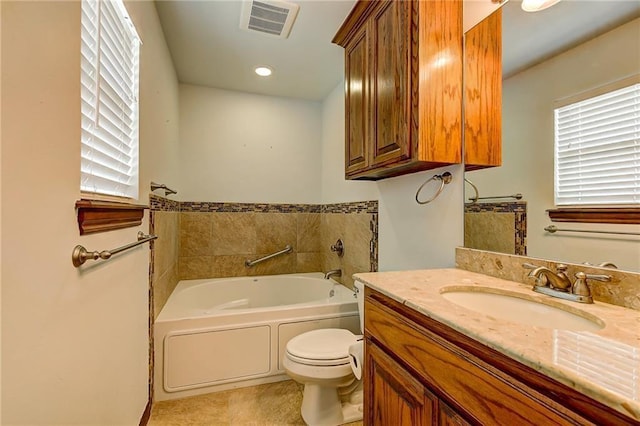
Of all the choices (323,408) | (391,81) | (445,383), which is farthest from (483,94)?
(323,408)

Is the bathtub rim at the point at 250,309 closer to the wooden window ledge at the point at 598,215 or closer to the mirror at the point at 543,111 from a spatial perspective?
the mirror at the point at 543,111

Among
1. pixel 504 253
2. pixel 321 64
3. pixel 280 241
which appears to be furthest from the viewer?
pixel 280 241

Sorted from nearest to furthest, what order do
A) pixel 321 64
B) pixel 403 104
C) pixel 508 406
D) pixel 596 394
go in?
pixel 596 394, pixel 508 406, pixel 403 104, pixel 321 64

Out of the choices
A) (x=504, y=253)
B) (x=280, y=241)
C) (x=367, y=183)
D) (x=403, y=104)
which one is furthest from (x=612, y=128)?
(x=280, y=241)

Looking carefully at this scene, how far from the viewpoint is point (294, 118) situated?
3.17 meters

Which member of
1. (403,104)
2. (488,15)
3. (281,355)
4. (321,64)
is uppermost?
(321,64)

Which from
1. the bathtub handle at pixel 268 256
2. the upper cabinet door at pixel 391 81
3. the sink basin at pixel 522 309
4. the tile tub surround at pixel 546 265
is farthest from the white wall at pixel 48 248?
the bathtub handle at pixel 268 256

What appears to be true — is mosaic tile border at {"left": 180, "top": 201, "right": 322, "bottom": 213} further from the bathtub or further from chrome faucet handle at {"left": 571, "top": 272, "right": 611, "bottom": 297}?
chrome faucet handle at {"left": 571, "top": 272, "right": 611, "bottom": 297}

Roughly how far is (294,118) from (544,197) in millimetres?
2601

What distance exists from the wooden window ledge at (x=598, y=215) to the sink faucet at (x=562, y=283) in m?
0.16

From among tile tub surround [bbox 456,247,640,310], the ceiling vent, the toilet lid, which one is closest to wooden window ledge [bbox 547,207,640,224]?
tile tub surround [bbox 456,247,640,310]

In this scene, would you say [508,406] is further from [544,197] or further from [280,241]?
[280,241]

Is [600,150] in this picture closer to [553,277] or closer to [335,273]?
[553,277]

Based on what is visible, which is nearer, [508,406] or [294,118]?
[508,406]
